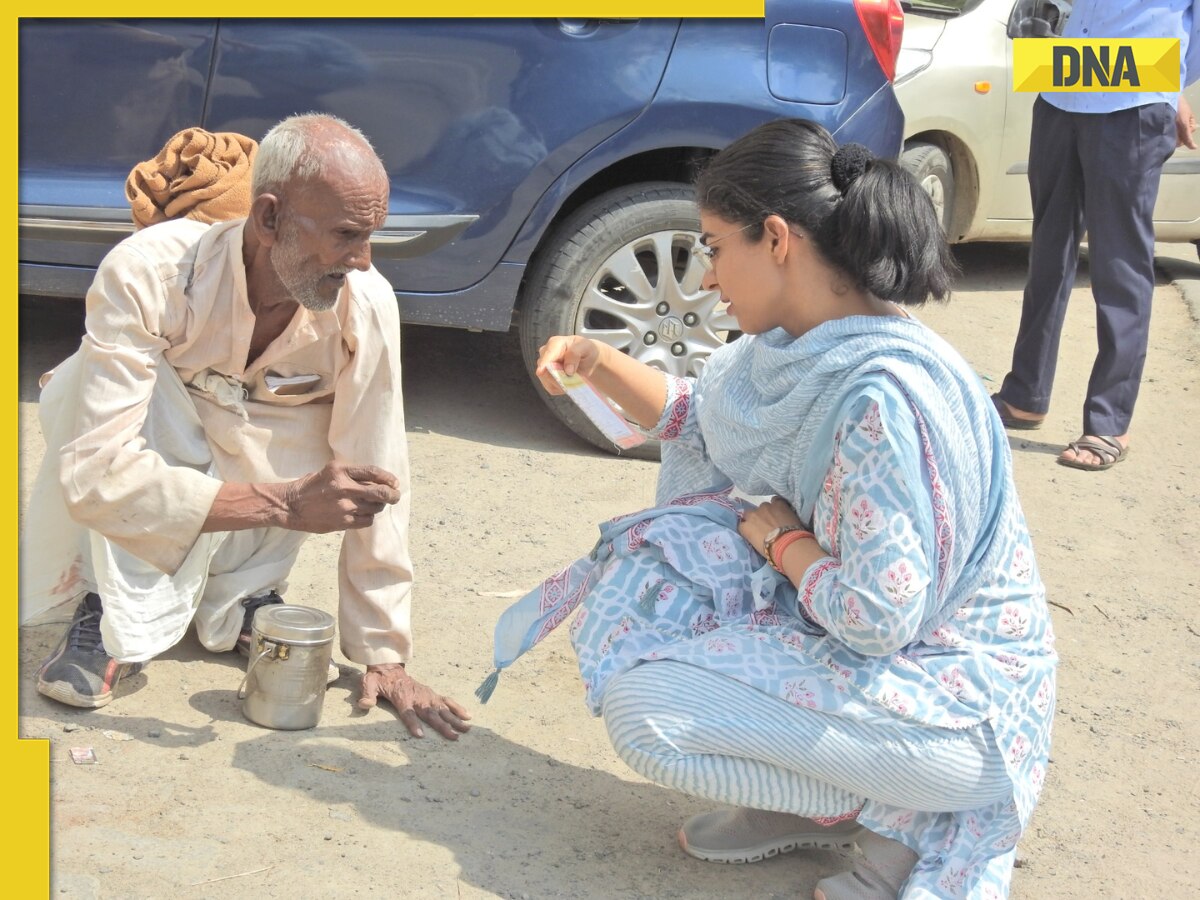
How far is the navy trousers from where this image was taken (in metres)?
5.27

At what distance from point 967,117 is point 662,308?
309 cm

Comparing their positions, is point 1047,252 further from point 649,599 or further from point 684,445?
point 649,599

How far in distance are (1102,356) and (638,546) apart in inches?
128

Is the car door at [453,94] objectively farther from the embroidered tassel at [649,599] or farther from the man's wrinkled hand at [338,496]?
the embroidered tassel at [649,599]

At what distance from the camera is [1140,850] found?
313 cm

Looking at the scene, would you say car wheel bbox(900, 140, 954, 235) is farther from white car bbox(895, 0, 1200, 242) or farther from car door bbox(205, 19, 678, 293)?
car door bbox(205, 19, 678, 293)

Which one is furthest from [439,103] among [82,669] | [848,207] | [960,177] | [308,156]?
[960,177]

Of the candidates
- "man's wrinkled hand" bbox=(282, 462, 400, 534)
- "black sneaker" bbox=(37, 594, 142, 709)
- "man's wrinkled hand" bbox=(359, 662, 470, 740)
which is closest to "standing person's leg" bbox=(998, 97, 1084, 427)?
"man's wrinkled hand" bbox=(359, 662, 470, 740)

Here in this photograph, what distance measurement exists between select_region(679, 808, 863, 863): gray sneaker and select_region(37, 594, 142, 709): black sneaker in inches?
53.2

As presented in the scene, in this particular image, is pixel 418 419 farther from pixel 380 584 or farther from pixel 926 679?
pixel 926 679

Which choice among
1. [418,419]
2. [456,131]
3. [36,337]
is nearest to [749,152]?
[456,131]

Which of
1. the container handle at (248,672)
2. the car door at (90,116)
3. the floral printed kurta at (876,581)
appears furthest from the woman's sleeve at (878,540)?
the car door at (90,116)

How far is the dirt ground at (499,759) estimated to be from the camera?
2.82m

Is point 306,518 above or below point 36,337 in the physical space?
above
